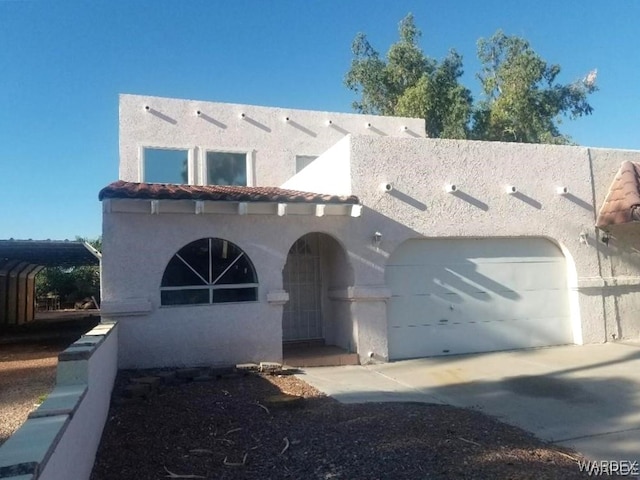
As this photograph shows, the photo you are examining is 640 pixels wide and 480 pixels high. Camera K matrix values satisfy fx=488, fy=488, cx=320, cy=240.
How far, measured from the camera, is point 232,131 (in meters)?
14.8

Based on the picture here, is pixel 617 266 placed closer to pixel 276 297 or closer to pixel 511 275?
pixel 511 275

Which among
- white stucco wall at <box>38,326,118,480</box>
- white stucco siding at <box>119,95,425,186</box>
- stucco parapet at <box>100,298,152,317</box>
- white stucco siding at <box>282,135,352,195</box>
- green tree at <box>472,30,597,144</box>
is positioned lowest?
white stucco wall at <box>38,326,118,480</box>

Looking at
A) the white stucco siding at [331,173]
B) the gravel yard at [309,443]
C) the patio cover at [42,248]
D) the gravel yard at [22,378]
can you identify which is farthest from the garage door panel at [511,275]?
the patio cover at [42,248]

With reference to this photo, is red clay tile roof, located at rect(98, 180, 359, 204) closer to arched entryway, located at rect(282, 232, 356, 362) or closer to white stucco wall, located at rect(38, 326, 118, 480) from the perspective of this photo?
arched entryway, located at rect(282, 232, 356, 362)

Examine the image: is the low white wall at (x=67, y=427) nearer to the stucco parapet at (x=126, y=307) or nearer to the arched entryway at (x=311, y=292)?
the stucco parapet at (x=126, y=307)

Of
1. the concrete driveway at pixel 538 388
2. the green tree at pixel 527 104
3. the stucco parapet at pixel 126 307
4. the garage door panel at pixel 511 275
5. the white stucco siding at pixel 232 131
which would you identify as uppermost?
the green tree at pixel 527 104

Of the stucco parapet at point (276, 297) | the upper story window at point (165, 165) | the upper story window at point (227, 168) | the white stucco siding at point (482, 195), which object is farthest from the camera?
the upper story window at point (227, 168)

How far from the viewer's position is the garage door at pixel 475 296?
35.8ft

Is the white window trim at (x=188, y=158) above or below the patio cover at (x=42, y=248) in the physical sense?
above

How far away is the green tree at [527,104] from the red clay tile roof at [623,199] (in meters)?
14.0

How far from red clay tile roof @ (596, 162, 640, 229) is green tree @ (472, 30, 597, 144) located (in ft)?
45.9

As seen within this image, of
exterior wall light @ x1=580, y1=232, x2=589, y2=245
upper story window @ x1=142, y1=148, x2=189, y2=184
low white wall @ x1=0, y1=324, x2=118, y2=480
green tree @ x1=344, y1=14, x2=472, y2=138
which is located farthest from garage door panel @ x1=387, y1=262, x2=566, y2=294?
green tree @ x1=344, y1=14, x2=472, y2=138

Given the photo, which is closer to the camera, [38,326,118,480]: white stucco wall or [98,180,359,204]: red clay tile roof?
[38,326,118,480]: white stucco wall

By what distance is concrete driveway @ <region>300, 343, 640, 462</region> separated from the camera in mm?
5934
